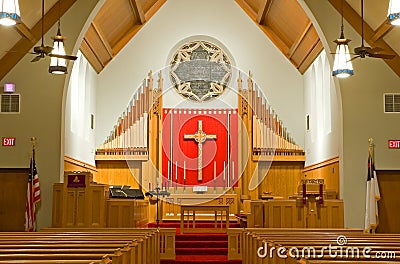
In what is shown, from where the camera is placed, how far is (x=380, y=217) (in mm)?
11500

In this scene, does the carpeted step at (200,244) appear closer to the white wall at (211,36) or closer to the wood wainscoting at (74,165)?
the wood wainscoting at (74,165)

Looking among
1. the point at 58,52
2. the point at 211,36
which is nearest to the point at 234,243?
the point at 58,52

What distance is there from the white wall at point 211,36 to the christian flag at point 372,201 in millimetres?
5388

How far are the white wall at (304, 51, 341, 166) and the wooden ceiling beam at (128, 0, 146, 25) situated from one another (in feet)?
15.1

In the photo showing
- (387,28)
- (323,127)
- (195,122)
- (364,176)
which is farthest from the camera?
(195,122)

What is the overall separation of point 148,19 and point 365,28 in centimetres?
699

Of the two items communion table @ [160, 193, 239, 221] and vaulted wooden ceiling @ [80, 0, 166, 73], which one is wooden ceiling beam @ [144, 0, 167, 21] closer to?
vaulted wooden ceiling @ [80, 0, 166, 73]

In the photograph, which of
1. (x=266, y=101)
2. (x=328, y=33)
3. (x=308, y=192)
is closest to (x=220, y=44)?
(x=266, y=101)

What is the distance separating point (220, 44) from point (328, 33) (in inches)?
221

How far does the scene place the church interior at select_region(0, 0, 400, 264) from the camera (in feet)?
36.5

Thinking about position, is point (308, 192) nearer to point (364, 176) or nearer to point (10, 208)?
point (364, 176)

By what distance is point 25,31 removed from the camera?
11.2 meters

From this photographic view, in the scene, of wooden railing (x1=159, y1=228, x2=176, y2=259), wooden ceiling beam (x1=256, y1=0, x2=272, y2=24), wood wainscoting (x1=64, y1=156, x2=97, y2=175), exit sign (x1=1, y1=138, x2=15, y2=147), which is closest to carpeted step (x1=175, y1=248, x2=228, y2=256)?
wooden railing (x1=159, y1=228, x2=176, y2=259)

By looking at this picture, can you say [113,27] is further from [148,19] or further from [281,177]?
[281,177]
